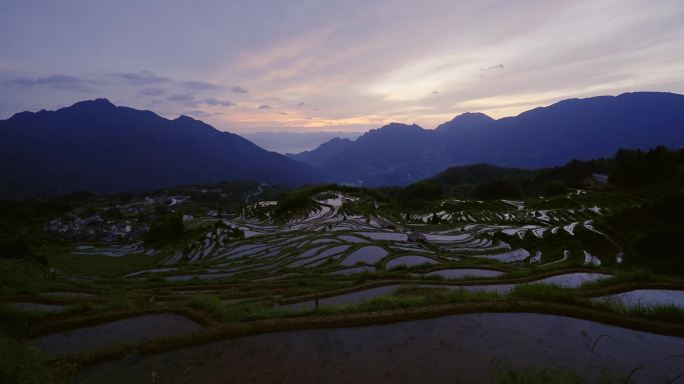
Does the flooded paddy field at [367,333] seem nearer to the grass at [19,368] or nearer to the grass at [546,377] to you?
the grass at [546,377]

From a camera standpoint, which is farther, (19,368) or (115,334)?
(115,334)

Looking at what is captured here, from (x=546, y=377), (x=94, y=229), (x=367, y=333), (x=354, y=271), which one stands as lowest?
(x=94, y=229)

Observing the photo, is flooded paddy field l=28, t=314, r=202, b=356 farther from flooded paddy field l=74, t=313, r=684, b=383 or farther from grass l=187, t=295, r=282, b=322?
flooded paddy field l=74, t=313, r=684, b=383

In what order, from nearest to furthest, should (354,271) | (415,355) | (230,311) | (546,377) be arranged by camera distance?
(546,377) → (415,355) → (230,311) → (354,271)

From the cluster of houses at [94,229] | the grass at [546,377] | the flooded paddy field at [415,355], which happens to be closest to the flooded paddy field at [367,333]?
the flooded paddy field at [415,355]

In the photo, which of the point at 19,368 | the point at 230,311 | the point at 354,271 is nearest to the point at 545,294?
the point at 230,311

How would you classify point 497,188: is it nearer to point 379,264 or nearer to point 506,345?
point 379,264

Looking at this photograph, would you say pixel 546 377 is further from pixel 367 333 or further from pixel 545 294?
pixel 545 294

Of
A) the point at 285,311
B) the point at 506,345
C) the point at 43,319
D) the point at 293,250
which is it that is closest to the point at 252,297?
the point at 285,311
